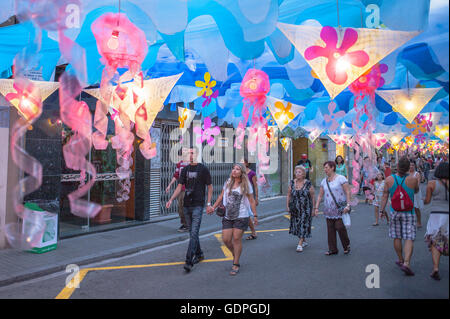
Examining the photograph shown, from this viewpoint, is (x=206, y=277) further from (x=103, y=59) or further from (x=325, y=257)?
(x=103, y=59)

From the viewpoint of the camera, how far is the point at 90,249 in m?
6.38

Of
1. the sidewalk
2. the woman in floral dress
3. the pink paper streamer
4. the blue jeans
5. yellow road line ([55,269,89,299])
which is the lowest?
the sidewalk

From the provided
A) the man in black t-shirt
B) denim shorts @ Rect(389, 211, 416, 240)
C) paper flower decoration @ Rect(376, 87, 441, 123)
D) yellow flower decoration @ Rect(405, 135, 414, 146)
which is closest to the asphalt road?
the man in black t-shirt

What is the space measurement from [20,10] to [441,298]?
4254 mm

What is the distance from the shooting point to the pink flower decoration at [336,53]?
13.6 feet

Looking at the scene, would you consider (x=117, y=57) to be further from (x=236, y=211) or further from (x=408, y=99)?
(x=408, y=99)

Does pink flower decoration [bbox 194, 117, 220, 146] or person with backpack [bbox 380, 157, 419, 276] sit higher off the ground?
pink flower decoration [bbox 194, 117, 220, 146]

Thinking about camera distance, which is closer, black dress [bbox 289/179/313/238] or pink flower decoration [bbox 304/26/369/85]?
pink flower decoration [bbox 304/26/369/85]

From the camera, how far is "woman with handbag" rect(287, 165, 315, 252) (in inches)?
236

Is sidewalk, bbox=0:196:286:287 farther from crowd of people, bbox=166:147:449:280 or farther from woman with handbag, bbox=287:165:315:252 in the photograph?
woman with handbag, bbox=287:165:315:252

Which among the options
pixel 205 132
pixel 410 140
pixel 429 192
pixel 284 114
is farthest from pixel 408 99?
pixel 410 140

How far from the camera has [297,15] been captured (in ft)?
15.8

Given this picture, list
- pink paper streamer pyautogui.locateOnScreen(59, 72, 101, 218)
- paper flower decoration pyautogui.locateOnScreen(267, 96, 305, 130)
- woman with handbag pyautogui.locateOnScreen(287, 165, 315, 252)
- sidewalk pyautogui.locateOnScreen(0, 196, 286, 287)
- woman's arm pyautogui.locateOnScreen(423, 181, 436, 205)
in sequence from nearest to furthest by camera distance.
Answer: pink paper streamer pyautogui.locateOnScreen(59, 72, 101, 218) → woman's arm pyautogui.locateOnScreen(423, 181, 436, 205) → sidewalk pyautogui.locateOnScreen(0, 196, 286, 287) → woman with handbag pyautogui.locateOnScreen(287, 165, 315, 252) → paper flower decoration pyautogui.locateOnScreen(267, 96, 305, 130)

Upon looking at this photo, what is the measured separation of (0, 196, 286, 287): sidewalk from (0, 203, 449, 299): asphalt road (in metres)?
0.26
